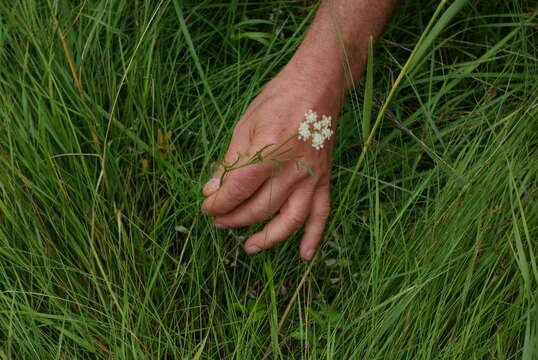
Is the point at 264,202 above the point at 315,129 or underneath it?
underneath

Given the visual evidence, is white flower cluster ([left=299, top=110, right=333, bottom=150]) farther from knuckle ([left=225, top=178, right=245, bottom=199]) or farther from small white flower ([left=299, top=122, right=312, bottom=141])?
knuckle ([left=225, top=178, right=245, bottom=199])

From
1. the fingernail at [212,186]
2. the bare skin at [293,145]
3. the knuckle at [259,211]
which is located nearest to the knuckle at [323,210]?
the bare skin at [293,145]

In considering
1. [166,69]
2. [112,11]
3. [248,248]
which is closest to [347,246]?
[248,248]

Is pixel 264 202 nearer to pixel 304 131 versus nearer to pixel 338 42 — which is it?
pixel 304 131

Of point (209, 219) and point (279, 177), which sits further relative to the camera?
point (209, 219)

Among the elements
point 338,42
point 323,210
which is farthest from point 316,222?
point 338,42

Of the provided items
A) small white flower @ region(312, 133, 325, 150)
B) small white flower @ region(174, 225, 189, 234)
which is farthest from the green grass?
small white flower @ region(312, 133, 325, 150)

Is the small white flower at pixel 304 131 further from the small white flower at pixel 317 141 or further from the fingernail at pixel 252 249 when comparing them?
the fingernail at pixel 252 249
